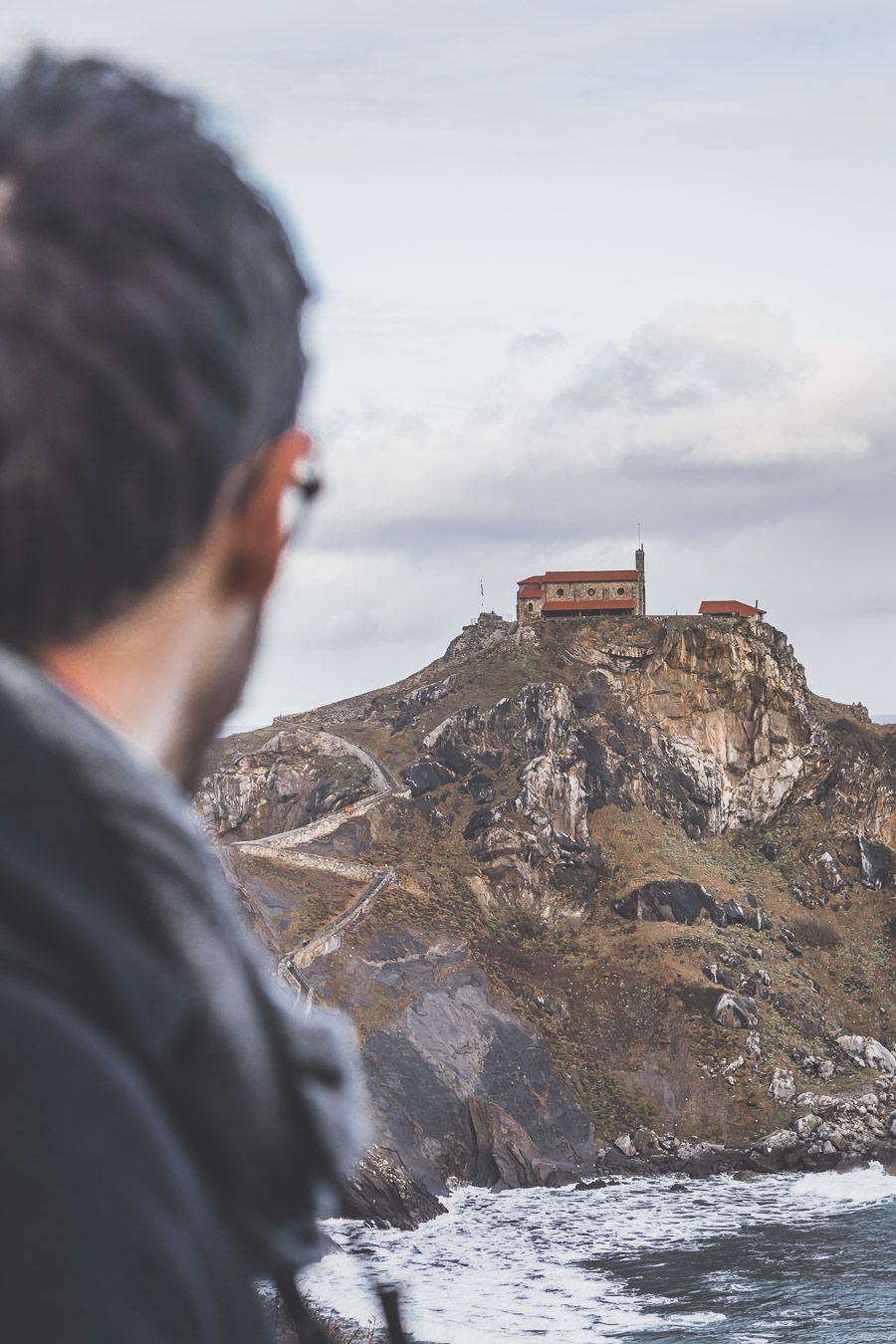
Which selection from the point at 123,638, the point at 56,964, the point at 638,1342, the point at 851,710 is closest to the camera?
the point at 56,964

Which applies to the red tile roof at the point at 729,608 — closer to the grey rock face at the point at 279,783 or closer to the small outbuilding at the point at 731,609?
the small outbuilding at the point at 731,609

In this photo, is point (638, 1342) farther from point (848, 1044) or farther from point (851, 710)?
point (851, 710)

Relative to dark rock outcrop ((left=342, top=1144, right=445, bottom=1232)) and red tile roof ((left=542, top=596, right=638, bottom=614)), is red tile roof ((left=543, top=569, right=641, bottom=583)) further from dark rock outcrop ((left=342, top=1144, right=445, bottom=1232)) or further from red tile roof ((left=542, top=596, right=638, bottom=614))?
dark rock outcrop ((left=342, top=1144, right=445, bottom=1232))

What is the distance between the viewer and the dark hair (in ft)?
3.42

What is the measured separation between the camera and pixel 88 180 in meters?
1.10

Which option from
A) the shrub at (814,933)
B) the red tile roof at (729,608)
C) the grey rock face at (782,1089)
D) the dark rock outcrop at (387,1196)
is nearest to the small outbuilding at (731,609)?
the red tile roof at (729,608)

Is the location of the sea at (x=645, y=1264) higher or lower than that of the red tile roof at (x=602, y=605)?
lower

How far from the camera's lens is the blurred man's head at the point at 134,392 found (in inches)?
41.2

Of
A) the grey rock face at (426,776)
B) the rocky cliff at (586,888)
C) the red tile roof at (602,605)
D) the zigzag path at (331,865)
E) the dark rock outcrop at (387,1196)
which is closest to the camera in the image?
the dark rock outcrop at (387,1196)

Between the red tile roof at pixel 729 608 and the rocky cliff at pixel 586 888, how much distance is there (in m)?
7.62

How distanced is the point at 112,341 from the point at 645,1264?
158ft

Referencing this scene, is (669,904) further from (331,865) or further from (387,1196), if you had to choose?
(387,1196)

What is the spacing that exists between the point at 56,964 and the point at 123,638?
315 millimetres

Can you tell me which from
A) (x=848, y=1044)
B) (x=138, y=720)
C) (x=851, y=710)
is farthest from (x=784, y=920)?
(x=138, y=720)
